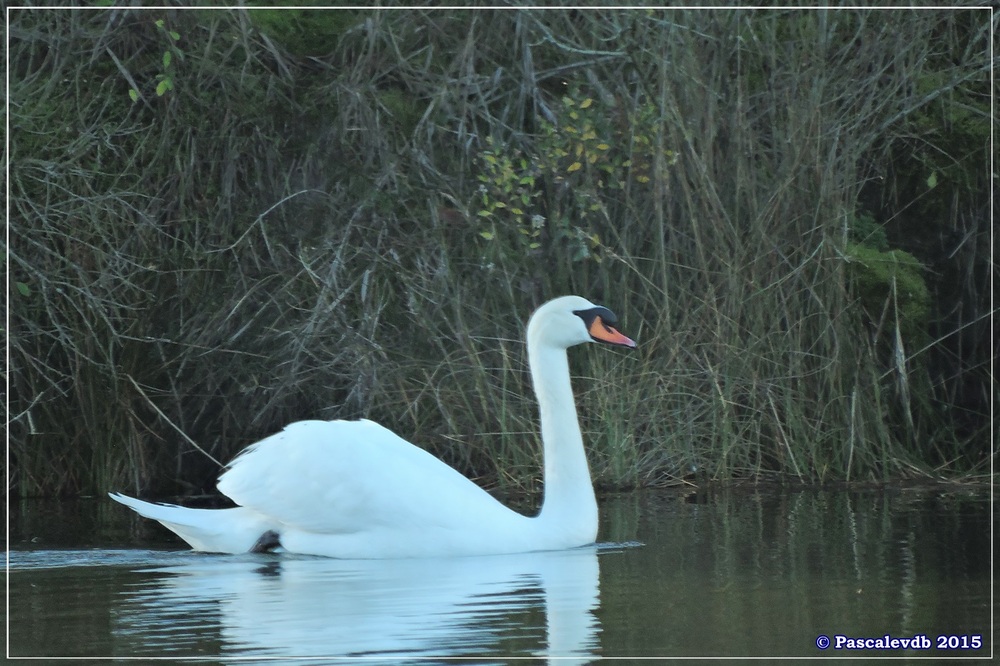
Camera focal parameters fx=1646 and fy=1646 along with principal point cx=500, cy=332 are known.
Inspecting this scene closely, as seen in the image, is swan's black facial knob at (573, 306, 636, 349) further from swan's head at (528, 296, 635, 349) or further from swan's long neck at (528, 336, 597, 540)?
swan's long neck at (528, 336, 597, 540)

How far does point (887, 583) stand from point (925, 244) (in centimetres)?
496

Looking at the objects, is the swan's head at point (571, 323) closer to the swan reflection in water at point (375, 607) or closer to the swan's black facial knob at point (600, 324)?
the swan's black facial knob at point (600, 324)

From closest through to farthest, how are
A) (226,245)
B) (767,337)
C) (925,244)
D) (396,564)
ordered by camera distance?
(396,564) → (767,337) → (226,245) → (925,244)

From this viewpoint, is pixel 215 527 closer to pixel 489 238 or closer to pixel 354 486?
pixel 354 486

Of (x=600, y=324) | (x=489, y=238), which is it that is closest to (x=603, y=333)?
(x=600, y=324)

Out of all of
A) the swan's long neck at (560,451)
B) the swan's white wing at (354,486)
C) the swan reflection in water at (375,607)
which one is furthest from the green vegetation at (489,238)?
the swan reflection in water at (375,607)

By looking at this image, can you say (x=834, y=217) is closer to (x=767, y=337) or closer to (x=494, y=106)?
(x=767, y=337)

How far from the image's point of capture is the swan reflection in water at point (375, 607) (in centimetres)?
492

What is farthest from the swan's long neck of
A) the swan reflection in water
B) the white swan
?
the swan reflection in water

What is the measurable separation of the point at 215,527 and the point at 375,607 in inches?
61.4

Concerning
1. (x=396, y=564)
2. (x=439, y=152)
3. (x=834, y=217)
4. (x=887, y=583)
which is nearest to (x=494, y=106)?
(x=439, y=152)

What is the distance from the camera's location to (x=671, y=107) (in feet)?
30.2

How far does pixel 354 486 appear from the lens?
6.71 m

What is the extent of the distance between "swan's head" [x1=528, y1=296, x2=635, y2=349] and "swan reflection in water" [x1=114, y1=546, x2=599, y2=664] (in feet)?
2.93
